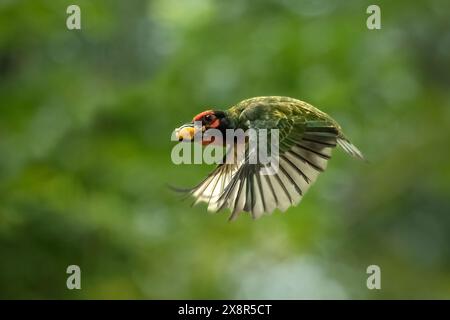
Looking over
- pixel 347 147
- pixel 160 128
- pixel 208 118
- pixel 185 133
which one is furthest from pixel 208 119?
pixel 160 128

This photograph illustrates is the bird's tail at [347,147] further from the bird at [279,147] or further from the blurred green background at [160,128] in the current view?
the blurred green background at [160,128]

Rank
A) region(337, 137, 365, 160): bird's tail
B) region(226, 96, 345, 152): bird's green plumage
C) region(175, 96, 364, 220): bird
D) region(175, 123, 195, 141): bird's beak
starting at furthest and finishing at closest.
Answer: region(337, 137, 365, 160): bird's tail
region(226, 96, 345, 152): bird's green plumage
region(175, 96, 364, 220): bird
region(175, 123, 195, 141): bird's beak

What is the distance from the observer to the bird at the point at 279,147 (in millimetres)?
2275

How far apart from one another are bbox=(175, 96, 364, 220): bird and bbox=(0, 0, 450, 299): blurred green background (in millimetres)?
2897

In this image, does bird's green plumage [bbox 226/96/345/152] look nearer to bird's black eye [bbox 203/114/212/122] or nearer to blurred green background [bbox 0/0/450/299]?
bird's black eye [bbox 203/114/212/122]

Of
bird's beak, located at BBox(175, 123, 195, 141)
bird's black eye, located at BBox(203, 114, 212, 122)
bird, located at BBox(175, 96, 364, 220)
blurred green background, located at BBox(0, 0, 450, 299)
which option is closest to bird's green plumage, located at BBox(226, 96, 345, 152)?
bird, located at BBox(175, 96, 364, 220)

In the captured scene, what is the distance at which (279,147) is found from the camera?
2381 mm

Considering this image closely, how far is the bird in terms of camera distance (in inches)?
89.6

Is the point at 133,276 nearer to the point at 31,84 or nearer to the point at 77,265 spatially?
the point at 77,265

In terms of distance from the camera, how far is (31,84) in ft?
20.2

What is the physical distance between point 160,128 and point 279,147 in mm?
3747
